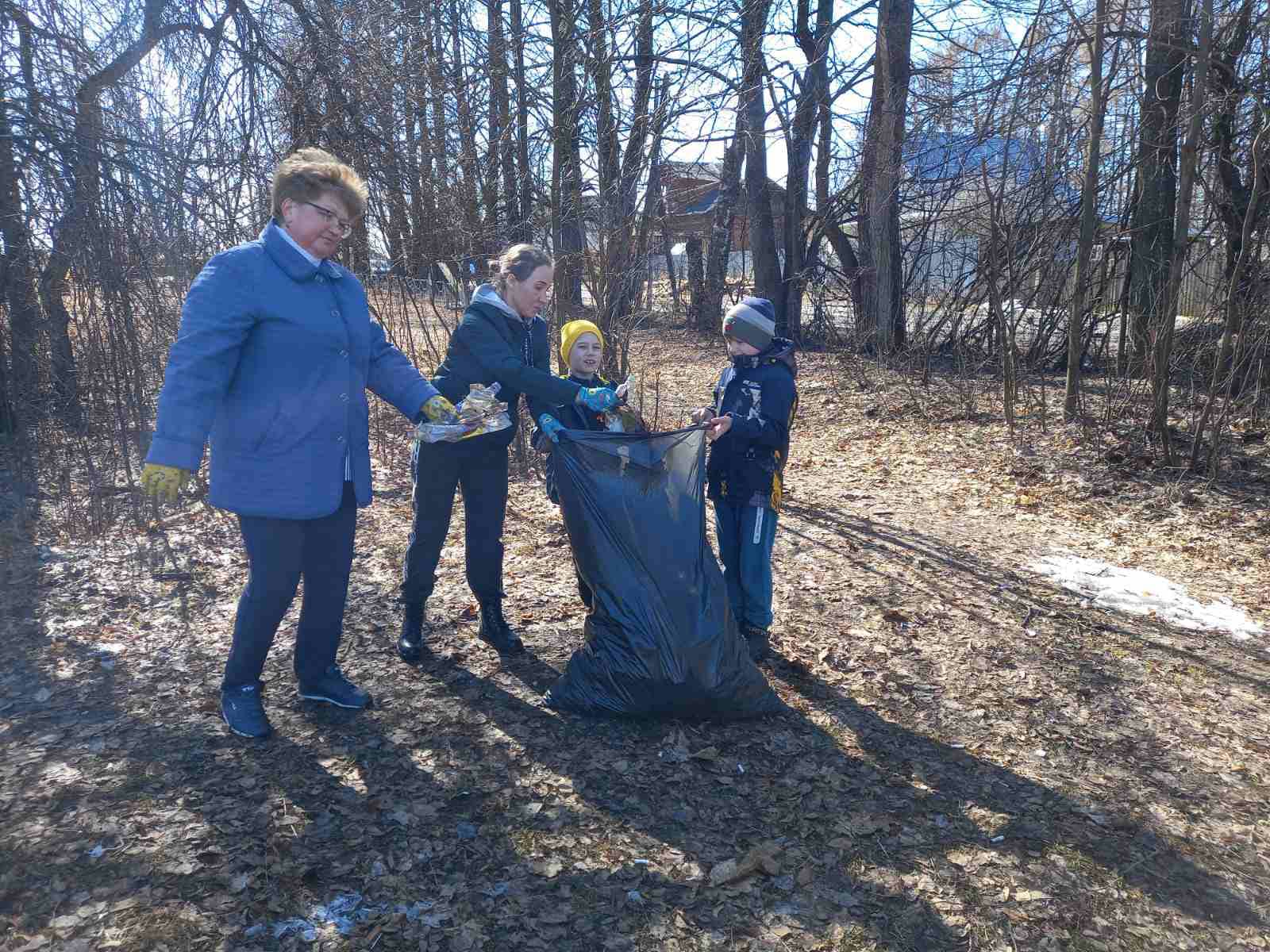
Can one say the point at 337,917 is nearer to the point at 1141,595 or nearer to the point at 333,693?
the point at 333,693

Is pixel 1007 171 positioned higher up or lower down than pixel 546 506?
higher up

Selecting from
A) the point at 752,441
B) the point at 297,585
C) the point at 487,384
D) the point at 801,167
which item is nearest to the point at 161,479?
the point at 297,585

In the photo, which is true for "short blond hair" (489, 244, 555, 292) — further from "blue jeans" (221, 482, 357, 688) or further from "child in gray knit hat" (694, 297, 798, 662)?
"blue jeans" (221, 482, 357, 688)

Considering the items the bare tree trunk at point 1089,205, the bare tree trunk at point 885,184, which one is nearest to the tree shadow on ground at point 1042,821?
the bare tree trunk at point 1089,205

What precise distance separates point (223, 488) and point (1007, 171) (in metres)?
6.77

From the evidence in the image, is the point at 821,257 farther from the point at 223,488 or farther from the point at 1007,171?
the point at 223,488

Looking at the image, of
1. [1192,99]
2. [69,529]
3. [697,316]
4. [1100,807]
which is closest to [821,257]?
[697,316]

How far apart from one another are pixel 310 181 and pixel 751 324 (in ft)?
4.78

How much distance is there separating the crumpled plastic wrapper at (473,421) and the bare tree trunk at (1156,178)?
486 centimetres

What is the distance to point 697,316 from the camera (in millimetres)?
15289

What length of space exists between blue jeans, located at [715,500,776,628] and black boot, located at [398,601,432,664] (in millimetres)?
1133

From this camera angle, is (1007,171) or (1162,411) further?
(1007,171)

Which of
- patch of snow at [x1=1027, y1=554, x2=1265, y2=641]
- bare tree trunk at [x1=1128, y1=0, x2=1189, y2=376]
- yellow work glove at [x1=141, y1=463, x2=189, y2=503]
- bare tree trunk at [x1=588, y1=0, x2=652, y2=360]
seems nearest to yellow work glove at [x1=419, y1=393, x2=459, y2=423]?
yellow work glove at [x1=141, y1=463, x2=189, y2=503]

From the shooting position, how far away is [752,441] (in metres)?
3.20
